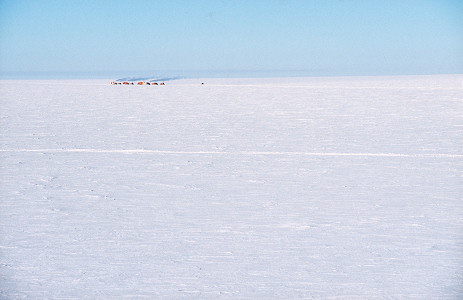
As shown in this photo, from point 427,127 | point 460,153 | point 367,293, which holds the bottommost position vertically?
point 367,293

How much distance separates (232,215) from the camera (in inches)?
136

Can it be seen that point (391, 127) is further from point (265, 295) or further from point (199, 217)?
point (265, 295)

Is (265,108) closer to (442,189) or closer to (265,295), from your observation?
(442,189)

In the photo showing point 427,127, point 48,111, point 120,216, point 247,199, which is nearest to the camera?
point 120,216

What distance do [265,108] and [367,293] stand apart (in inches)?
368

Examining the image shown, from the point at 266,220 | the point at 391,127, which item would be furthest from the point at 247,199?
the point at 391,127

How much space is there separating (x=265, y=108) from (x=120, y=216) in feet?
27.3

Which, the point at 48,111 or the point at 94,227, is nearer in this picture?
the point at 94,227

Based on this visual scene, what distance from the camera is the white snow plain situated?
2.43 meters

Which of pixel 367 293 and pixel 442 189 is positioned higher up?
pixel 442 189

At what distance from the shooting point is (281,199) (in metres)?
3.89

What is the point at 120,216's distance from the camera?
3.44m

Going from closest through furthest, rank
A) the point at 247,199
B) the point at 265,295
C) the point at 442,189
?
the point at 265,295 < the point at 247,199 < the point at 442,189

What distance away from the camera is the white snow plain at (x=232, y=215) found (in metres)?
2.43
